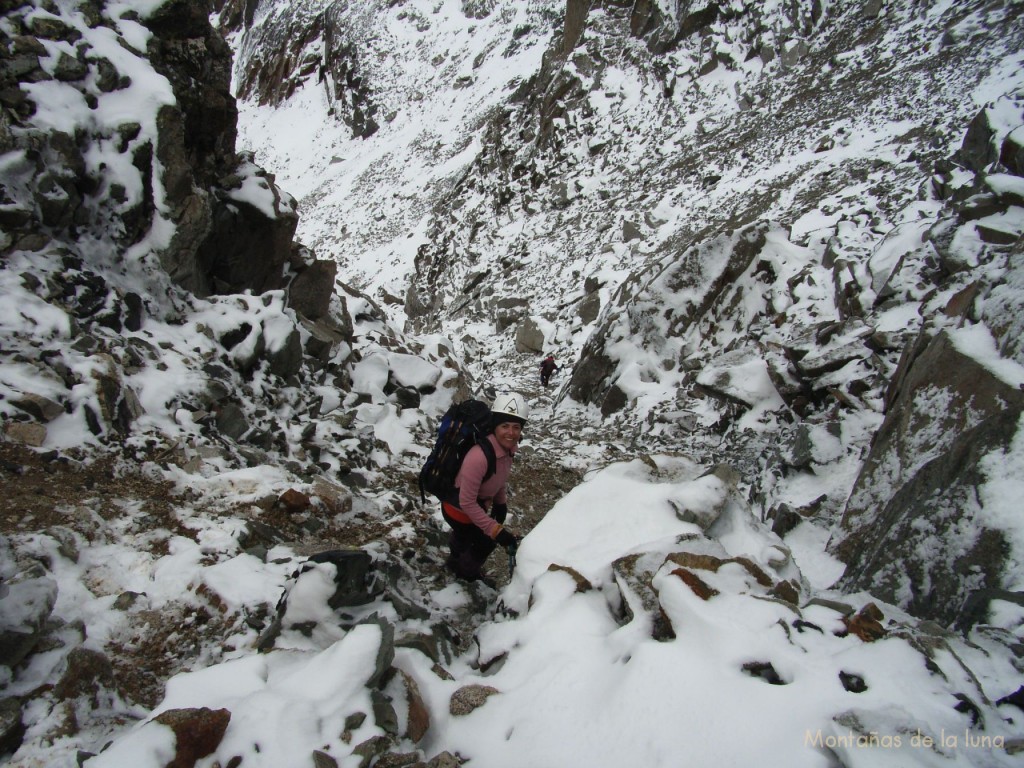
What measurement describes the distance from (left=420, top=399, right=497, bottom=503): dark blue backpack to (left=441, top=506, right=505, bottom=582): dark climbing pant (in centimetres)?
29

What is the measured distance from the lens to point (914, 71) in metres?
Result: 16.9

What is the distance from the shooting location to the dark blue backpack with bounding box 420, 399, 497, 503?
400 cm

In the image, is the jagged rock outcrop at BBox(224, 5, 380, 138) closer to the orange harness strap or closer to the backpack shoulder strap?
the orange harness strap

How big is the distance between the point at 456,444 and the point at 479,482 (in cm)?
34

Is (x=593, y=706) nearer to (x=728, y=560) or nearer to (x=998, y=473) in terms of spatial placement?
(x=728, y=560)

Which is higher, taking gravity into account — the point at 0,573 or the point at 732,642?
the point at 732,642

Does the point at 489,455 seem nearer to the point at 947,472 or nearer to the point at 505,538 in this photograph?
the point at 505,538

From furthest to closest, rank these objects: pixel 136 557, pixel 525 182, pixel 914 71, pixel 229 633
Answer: pixel 525 182 < pixel 914 71 < pixel 136 557 < pixel 229 633

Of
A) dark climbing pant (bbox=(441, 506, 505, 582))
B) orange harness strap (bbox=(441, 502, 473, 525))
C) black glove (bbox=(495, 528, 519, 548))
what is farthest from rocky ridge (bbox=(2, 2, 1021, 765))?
black glove (bbox=(495, 528, 519, 548))

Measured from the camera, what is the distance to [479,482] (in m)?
3.94

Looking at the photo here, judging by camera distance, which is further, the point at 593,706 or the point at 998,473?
the point at 998,473

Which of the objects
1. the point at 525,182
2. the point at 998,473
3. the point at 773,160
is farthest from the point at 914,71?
the point at 998,473

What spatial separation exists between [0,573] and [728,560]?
4.07 metres

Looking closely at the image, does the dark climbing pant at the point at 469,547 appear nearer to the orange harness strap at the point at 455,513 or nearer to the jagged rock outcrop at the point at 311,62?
the orange harness strap at the point at 455,513
